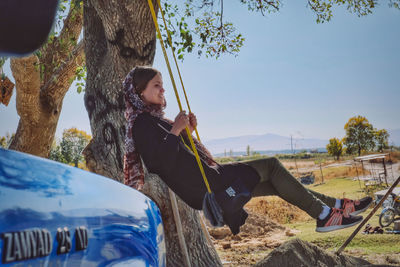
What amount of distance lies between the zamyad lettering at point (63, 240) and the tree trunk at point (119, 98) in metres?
2.74

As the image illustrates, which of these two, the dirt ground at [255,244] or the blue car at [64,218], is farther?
the dirt ground at [255,244]

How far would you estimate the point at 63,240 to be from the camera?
1042 millimetres

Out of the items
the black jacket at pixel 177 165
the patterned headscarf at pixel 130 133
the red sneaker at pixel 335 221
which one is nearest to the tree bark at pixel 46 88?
the patterned headscarf at pixel 130 133

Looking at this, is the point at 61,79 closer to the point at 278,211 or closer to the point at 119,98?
the point at 119,98

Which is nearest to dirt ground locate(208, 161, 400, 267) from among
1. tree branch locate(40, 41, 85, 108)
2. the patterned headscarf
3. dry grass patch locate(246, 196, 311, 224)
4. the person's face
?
dry grass patch locate(246, 196, 311, 224)

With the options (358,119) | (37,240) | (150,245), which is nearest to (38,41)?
(37,240)

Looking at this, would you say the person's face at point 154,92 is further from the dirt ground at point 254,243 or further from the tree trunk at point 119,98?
the dirt ground at point 254,243

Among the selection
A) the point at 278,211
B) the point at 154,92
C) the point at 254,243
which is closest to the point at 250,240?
the point at 254,243

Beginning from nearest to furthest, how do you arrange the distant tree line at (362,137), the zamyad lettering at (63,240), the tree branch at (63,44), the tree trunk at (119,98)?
the zamyad lettering at (63,240) < the tree trunk at (119,98) < the tree branch at (63,44) < the distant tree line at (362,137)

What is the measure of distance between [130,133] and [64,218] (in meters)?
2.16

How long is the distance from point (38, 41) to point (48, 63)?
7.33 m

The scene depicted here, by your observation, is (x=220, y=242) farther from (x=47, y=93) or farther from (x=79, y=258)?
(x=79, y=258)

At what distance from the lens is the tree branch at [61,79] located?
7184mm

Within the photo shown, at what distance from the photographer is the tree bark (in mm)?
7008
